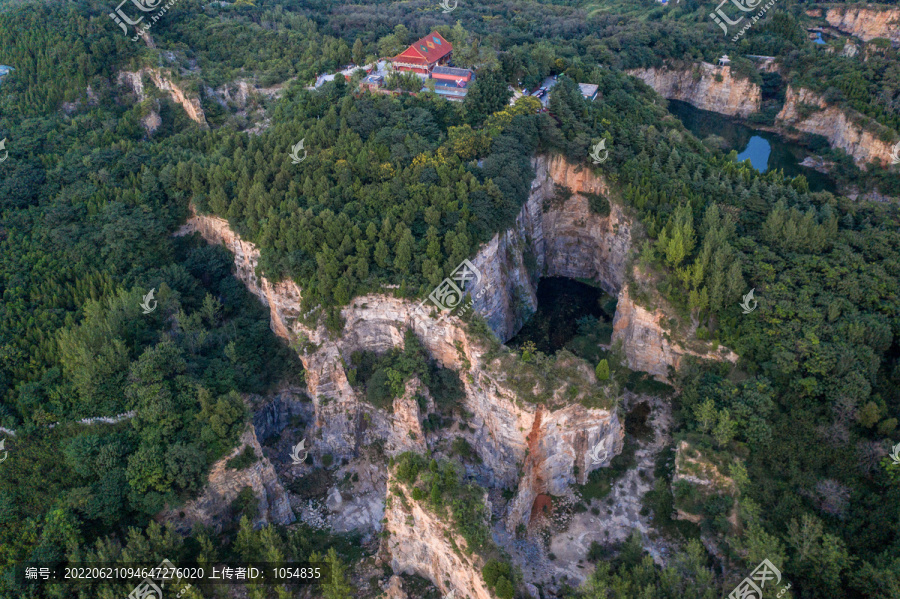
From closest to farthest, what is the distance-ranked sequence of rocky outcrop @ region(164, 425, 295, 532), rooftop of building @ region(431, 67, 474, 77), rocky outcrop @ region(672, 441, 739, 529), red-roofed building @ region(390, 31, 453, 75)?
rocky outcrop @ region(164, 425, 295, 532), rocky outcrop @ region(672, 441, 739, 529), rooftop of building @ region(431, 67, 474, 77), red-roofed building @ region(390, 31, 453, 75)

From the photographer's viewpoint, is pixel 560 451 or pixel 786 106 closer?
pixel 560 451

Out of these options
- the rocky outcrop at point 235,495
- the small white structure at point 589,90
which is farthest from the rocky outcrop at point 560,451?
the small white structure at point 589,90

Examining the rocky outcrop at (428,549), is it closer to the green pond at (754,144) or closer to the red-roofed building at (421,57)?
the red-roofed building at (421,57)

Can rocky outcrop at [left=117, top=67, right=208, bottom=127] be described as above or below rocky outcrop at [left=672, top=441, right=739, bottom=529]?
above

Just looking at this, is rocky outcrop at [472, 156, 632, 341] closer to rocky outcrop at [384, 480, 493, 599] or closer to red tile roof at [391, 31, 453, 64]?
red tile roof at [391, 31, 453, 64]

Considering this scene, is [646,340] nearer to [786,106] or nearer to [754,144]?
[754,144]

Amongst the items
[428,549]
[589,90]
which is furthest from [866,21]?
[428,549]

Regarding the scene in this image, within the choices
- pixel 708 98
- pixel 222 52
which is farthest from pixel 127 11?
pixel 708 98

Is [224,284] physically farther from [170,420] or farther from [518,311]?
[518,311]

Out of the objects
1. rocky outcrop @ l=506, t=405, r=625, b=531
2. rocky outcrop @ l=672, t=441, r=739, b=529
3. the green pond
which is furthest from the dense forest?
the green pond
